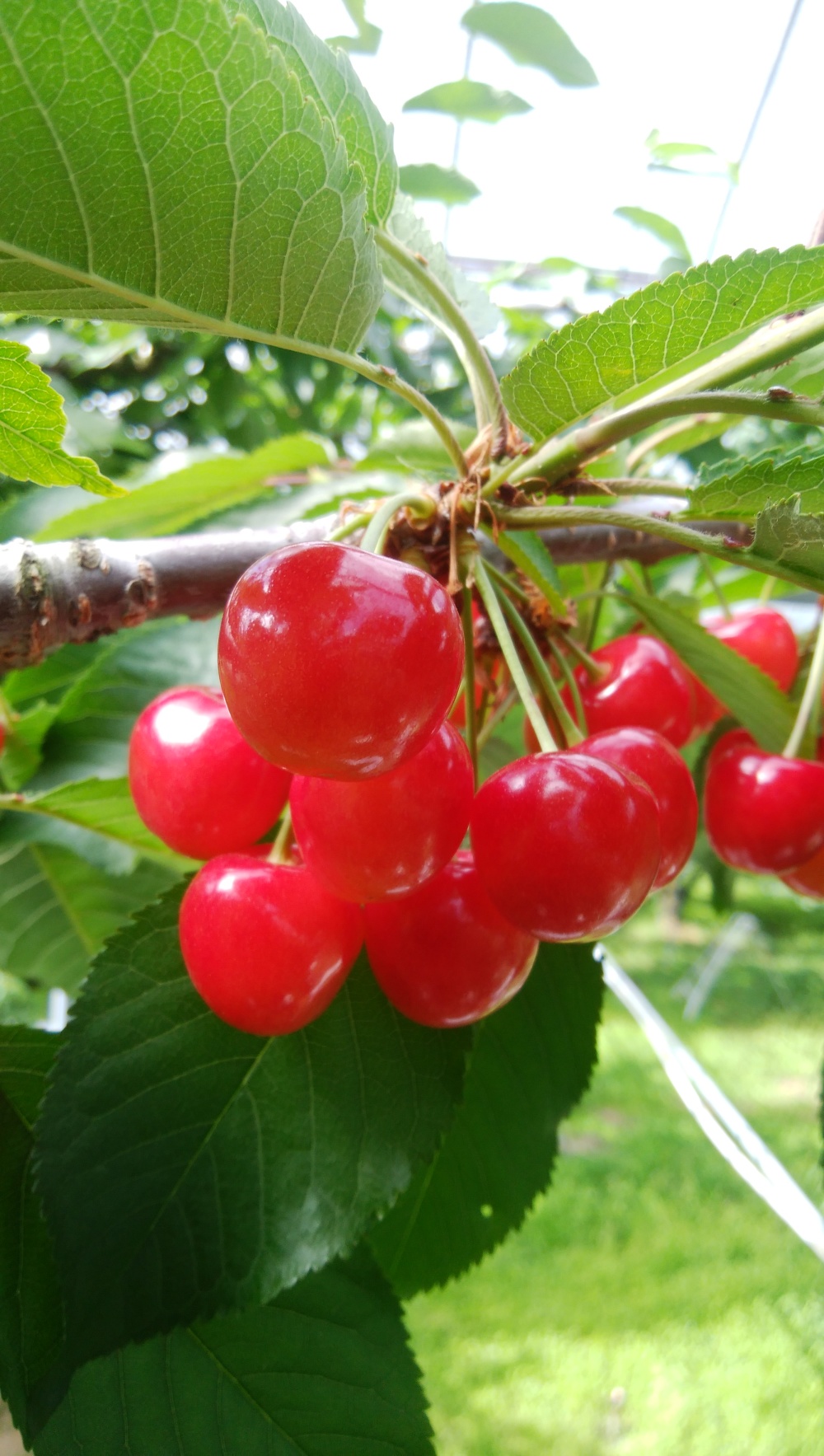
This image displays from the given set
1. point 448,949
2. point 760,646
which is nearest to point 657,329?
point 448,949

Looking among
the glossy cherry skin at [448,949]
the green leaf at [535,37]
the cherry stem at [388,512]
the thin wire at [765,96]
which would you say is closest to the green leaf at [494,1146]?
the glossy cherry skin at [448,949]

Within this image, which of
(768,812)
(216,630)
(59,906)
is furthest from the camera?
(59,906)

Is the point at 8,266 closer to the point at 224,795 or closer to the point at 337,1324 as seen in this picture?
the point at 224,795

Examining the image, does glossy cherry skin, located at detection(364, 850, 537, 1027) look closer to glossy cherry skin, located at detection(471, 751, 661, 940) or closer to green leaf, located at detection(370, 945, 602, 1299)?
glossy cherry skin, located at detection(471, 751, 661, 940)

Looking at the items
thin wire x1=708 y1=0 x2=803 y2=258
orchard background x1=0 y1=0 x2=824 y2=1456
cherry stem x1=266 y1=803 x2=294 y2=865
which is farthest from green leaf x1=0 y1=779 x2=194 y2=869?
thin wire x1=708 y1=0 x2=803 y2=258

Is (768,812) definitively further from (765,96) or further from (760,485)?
(765,96)

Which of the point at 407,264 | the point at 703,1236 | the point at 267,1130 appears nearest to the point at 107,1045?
the point at 267,1130
